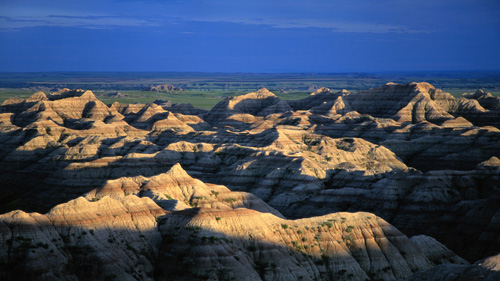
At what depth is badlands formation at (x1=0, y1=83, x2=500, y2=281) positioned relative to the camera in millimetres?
61656

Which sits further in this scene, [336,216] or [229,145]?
[229,145]

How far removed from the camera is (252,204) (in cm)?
9462

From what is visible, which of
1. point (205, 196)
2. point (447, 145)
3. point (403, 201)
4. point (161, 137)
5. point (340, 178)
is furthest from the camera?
point (161, 137)

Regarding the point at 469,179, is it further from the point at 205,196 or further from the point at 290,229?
the point at 290,229

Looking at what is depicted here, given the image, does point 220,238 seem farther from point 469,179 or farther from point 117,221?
point 469,179

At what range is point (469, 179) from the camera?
10975 cm

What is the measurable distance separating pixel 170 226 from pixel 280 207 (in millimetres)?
43499

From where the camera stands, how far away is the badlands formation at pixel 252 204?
6166 cm

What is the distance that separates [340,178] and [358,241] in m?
47.3

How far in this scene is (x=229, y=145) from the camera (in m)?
147

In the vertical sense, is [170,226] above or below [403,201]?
above

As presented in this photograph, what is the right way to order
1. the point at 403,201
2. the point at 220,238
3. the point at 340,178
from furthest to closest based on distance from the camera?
the point at 340,178, the point at 403,201, the point at 220,238

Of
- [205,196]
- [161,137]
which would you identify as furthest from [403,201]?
[161,137]

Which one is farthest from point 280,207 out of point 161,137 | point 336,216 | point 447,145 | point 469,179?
point 161,137
